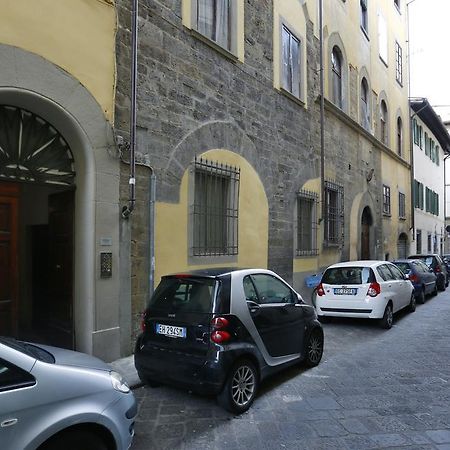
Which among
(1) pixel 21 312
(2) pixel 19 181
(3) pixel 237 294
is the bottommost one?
(1) pixel 21 312

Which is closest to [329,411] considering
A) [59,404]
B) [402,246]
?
[59,404]

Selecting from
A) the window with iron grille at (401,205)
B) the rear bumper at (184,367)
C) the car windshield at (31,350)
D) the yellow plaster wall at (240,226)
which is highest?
the window with iron grille at (401,205)

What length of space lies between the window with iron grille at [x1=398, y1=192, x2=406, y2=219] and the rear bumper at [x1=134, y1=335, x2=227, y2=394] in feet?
64.1

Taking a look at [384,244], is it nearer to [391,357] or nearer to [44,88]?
[391,357]

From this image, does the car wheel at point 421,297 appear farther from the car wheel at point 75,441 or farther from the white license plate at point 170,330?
the car wheel at point 75,441

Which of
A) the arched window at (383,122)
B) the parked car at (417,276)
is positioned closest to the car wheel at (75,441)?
the parked car at (417,276)

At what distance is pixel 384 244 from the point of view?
19.0m

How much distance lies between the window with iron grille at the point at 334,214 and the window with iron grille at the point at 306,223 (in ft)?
3.21

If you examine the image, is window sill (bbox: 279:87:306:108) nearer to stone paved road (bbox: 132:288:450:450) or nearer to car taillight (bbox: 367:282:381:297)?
car taillight (bbox: 367:282:381:297)

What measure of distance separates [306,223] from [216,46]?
570cm

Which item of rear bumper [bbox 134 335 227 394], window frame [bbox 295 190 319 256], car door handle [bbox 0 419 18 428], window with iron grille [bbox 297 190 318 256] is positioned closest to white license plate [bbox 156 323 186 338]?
rear bumper [bbox 134 335 227 394]

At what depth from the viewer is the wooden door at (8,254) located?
609 centimetres

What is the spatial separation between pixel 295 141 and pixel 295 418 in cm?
829

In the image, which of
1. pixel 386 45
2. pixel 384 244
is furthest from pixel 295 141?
pixel 386 45
